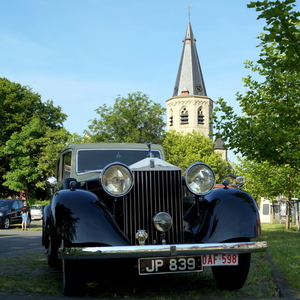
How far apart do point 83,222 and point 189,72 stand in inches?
3888

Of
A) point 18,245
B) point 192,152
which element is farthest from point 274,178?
point 192,152

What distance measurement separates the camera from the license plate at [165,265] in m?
5.01

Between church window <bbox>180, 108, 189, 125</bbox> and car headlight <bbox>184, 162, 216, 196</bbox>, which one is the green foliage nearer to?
car headlight <bbox>184, 162, 216, 196</bbox>

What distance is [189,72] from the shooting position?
10181 centimetres

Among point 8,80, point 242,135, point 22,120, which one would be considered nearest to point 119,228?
point 242,135

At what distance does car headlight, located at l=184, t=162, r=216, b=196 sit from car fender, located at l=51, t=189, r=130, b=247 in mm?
1117

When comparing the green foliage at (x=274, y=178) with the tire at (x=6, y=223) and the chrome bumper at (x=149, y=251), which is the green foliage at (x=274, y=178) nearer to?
the tire at (x=6, y=223)

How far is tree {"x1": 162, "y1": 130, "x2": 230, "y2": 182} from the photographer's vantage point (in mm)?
63312

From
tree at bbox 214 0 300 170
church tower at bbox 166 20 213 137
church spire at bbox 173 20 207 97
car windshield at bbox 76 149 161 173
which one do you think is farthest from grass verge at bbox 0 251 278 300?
church spire at bbox 173 20 207 97

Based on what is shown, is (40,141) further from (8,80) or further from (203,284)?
(203,284)

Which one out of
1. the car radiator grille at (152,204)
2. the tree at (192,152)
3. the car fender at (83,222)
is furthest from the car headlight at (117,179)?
the tree at (192,152)

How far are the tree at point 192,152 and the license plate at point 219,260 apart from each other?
187ft

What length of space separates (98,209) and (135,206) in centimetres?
48

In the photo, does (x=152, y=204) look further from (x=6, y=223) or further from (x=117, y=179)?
(x=6, y=223)
